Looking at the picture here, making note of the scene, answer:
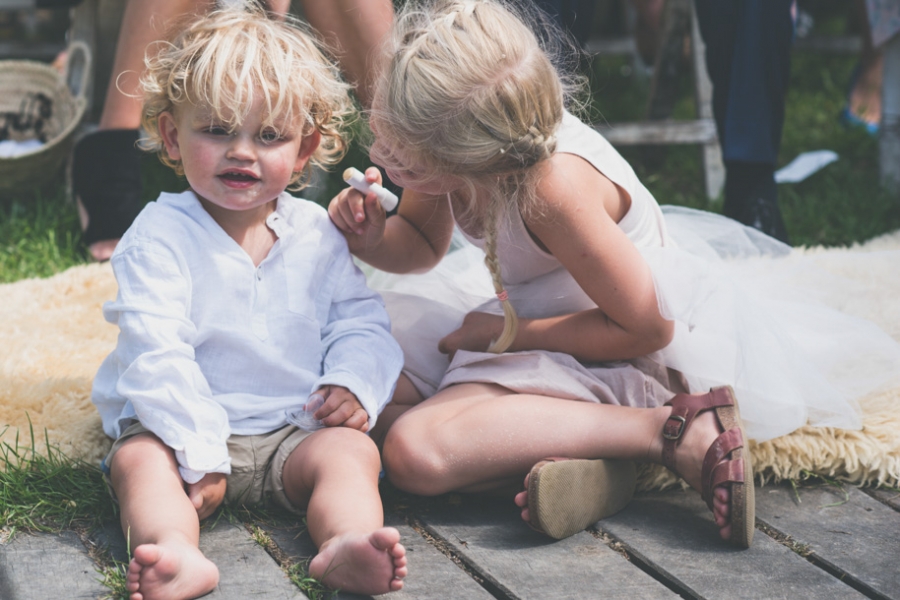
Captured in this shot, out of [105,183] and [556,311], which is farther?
[105,183]

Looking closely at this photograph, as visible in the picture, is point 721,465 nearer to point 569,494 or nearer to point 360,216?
point 569,494

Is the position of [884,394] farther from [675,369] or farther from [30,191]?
[30,191]

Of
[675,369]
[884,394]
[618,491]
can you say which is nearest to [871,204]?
[884,394]

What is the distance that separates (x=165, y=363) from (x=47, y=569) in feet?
1.04


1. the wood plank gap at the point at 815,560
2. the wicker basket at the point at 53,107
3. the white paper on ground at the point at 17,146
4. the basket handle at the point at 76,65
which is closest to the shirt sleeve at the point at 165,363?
the wood plank gap at the point at 815,560

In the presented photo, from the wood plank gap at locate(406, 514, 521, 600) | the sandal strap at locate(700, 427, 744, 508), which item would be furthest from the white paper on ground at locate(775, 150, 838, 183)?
the wood plank gap at locate(406, 514, 521, 600)

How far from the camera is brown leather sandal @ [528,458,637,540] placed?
143 centimetres

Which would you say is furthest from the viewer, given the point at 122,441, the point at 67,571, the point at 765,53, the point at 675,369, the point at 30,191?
the point at 30,191

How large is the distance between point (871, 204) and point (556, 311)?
5.76ft

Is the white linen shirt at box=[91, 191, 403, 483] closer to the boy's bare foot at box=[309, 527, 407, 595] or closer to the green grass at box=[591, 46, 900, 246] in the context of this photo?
the boy's bare foot at box=[309, 527, 407, 595]

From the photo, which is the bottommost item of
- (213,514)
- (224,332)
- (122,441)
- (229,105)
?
(213,514)

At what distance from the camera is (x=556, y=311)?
1.79 metres

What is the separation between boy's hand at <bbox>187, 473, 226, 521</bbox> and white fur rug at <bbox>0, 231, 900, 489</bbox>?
0.92ft

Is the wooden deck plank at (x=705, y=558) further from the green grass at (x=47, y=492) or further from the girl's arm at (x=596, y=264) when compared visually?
the green grass at (x=47, y=492)
